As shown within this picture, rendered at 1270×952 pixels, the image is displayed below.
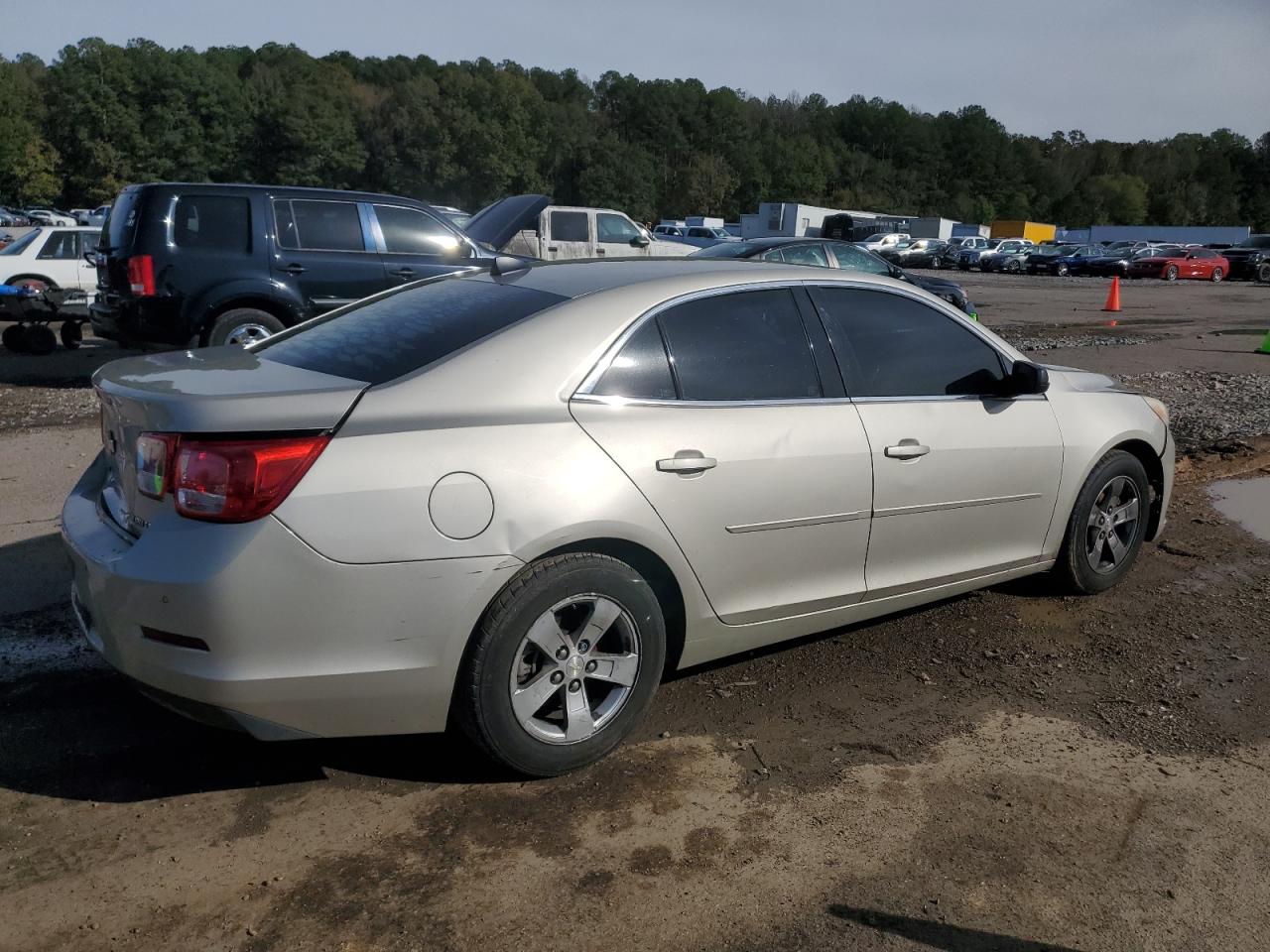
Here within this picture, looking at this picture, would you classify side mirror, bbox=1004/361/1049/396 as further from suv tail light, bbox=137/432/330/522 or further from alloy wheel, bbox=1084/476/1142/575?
suv tail light, bbox=137/432/330/522

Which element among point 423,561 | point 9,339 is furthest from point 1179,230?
point 423,561

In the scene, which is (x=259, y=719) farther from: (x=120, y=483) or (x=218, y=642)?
(x=120, y=483)

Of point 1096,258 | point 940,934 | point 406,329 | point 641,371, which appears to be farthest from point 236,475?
point 1096,258

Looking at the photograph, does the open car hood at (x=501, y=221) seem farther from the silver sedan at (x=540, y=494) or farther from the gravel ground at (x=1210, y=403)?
the silver sedan at (x=540, y=494)

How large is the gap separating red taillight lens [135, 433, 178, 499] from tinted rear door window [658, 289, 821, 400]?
160 cm

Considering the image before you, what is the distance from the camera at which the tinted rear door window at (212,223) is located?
977 cm

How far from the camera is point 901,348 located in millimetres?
4348

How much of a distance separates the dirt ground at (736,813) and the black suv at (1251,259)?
142 ft

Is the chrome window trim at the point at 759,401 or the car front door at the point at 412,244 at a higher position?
the car front door at the point at 412,244

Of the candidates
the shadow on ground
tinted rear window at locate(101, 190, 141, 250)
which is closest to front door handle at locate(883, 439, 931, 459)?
the shadow on ground

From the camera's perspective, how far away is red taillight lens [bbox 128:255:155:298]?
9.58 meters

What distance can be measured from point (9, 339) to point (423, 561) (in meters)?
11.8

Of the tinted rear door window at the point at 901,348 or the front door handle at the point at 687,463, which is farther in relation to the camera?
the tinted rear door window at the point at 901,348

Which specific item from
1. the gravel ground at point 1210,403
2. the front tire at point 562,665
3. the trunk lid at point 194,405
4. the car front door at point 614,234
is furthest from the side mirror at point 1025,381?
the car front door at point 614,234
